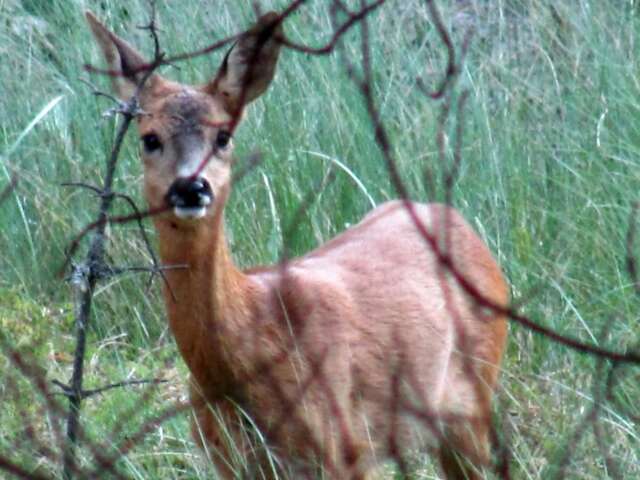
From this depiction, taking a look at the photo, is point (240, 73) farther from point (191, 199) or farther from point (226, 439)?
point (226, 439)

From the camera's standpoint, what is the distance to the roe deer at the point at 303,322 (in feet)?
13.6

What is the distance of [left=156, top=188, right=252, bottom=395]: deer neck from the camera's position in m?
4.20

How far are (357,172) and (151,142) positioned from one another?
6.35 ft

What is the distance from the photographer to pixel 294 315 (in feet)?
14.6

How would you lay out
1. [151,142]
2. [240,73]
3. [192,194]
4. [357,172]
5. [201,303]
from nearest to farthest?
[192,194] → [201,303] → [151,142] → [240,73] → [357,172]

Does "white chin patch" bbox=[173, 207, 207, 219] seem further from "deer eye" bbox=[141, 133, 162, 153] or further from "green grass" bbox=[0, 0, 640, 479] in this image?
"green grass" bbox=[0, 0, 640, 479]

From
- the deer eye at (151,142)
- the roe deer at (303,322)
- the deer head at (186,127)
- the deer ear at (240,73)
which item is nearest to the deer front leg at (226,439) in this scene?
the roe deer at (303,322)

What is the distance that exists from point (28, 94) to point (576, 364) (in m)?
3.50

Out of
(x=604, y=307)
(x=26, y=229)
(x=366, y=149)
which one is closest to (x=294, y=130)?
(x=366, y=149)

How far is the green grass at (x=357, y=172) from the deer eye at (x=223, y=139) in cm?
79

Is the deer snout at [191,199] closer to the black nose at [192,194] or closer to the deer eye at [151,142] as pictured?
the black nose at [192,194]

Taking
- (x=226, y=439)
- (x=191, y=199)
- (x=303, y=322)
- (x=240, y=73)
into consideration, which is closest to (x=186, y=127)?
(x=240, y=73)

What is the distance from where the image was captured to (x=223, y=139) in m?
4.42

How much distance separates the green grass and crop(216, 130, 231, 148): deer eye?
31.0 inches
